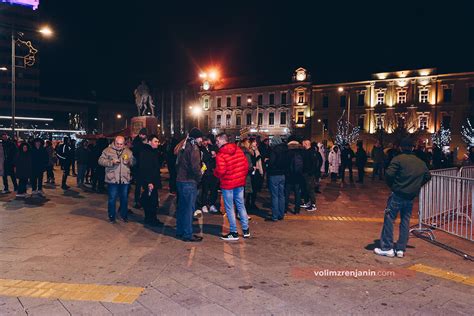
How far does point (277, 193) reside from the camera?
8688 mm

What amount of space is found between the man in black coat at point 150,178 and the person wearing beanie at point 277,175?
241 cm

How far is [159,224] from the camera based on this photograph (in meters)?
8.12

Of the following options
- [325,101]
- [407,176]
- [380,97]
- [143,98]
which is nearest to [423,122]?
[380,97]

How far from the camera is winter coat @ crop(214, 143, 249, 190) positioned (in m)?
7.01

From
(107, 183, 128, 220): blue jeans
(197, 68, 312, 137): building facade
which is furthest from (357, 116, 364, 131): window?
(107, 183, 128, 220): blue jeans

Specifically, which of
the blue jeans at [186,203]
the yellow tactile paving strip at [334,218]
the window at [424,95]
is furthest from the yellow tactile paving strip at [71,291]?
the window at [424,95]

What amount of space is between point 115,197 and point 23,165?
460 cm

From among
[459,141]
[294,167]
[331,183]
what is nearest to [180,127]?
[459,141]

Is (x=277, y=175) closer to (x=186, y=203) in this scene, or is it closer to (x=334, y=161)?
(x=186, y=203)

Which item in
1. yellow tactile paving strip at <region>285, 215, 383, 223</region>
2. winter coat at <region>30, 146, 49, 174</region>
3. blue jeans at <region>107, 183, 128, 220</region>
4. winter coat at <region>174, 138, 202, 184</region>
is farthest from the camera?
winter coat at <region>30, 146, 49, 174</region>

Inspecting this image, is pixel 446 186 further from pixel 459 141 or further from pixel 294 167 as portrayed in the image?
pixel 459 141

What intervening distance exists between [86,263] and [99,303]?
146 centimetres

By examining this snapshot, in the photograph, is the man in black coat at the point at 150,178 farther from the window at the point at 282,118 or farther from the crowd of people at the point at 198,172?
the window at the point at 282,118

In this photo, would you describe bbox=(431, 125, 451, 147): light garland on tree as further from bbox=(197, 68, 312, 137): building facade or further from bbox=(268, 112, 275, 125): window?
bbox=(268, 112, 275, 125): window
